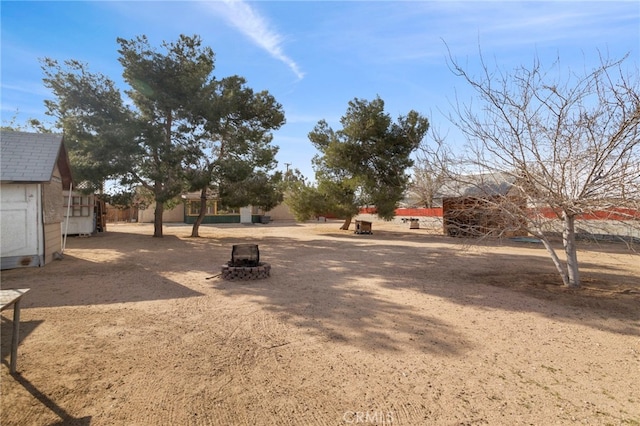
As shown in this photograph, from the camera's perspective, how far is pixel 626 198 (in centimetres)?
564

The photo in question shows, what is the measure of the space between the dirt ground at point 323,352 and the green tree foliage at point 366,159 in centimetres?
1398

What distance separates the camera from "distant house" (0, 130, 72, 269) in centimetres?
905

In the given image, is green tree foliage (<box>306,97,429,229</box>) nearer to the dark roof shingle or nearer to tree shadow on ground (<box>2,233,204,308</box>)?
tree shadow on ground (<box>2,233,204,308</box>)

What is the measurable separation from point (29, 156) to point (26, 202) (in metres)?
1.56

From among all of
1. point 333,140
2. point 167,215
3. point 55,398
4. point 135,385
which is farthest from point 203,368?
point 167,215

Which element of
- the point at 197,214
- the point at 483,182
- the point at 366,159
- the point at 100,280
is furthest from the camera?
the point at 197,214

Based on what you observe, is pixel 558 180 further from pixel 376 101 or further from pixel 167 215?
pixel 167 215

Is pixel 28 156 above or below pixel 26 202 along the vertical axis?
above

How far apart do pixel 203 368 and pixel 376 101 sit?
20311 millimetres

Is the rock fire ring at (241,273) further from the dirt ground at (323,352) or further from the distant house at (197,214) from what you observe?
the distant house at (197,214)

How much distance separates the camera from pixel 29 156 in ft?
32.3

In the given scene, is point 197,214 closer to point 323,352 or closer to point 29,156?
point 29,156
